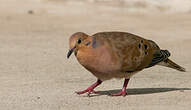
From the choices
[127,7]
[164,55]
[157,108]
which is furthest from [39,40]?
[157,108]

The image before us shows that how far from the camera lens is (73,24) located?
52.8ft

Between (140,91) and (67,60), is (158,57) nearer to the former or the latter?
(140,91)

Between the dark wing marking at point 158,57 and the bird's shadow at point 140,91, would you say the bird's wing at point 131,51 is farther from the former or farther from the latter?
the bird's shadow at point 140,91

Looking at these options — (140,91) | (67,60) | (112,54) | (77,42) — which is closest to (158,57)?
(140,91)

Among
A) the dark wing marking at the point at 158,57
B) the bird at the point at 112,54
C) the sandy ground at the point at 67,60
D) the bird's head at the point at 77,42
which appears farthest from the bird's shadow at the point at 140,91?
the bird's head at the point at 77,42

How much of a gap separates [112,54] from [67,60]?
4.06 meters

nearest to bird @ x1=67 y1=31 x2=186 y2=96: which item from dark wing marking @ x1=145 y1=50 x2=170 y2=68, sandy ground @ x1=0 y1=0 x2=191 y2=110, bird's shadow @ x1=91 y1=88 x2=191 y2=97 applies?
dark wing marking @ x1=145 y1=50 x2=170 y2=68

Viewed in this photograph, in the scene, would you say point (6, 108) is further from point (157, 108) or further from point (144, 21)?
point (144, 21)

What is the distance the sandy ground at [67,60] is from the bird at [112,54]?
1.22ft

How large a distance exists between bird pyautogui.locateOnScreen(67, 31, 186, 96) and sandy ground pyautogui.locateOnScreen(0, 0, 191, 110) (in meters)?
0.37

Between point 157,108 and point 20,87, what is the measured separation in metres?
2.24

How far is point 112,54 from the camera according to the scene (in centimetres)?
728

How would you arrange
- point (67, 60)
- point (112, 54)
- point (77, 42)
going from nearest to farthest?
1. point (77, 42)
2. point (112, 54)
3. point (67, 60)

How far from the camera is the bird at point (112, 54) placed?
23.2ft
